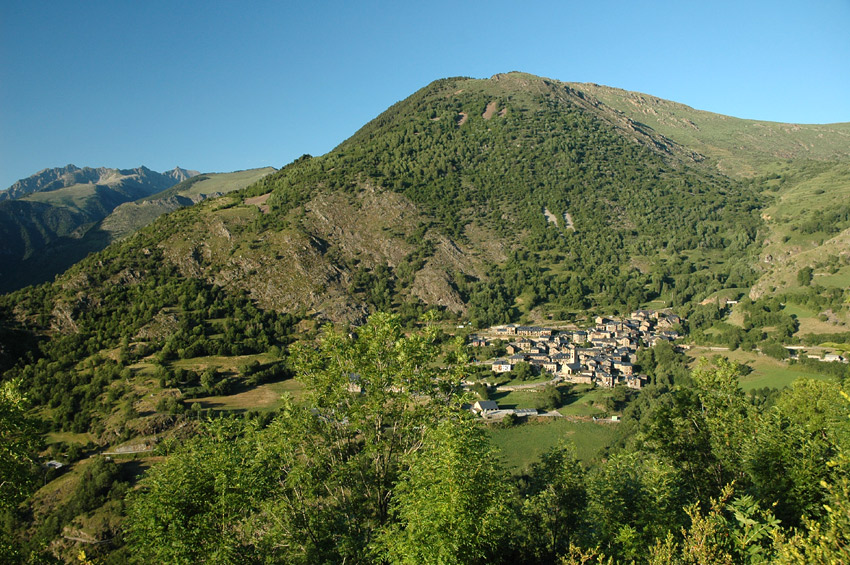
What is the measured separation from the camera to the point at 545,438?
145ft

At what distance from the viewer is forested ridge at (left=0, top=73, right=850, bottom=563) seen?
41.0ft

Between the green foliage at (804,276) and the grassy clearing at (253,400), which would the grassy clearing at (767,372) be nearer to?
the green foliage at (804,276)

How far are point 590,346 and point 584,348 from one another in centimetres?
167

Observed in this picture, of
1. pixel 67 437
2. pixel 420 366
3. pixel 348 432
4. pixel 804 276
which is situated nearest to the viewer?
pixel 420 366

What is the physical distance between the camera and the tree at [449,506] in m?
10.6

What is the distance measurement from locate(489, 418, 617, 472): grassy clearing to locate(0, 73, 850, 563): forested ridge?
1.63m

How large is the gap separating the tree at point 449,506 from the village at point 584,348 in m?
38.0

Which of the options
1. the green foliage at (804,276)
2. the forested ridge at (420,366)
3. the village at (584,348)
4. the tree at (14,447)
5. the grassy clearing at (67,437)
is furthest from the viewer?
the green foliage at (804,276)

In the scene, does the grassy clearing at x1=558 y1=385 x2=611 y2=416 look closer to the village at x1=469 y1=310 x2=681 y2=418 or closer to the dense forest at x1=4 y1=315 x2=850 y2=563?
the village at x1=469 y1=310 x2=681 y2=418

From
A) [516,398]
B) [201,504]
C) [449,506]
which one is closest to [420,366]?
[449,506]

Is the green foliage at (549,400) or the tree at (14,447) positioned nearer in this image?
the tree at (14,447)

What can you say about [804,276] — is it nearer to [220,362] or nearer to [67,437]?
[220,362]

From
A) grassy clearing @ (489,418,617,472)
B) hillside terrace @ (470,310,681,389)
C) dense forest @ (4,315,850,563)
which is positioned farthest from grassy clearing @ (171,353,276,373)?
dense forest @ (4,315,850,563)

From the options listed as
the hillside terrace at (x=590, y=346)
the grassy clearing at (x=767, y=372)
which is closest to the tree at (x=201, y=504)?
A: the hillside terrace at (x=590, y=346)
